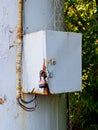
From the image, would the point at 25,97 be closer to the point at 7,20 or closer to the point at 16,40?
the point at 16,40

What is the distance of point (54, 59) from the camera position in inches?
85.5

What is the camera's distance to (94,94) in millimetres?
4492

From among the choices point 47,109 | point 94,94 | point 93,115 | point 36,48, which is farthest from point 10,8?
point 93,115

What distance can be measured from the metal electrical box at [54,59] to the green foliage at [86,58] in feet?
5.14

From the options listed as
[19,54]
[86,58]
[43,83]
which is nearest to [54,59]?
[43,83]

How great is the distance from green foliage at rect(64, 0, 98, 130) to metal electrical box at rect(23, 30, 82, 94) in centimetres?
157

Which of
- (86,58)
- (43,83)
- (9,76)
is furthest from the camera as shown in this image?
(86,58)

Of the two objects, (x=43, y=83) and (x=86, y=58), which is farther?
(x=86, y=58)

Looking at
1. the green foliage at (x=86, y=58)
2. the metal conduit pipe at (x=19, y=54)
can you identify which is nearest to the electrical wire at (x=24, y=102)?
the metal conduit pipe at (x=19, y=54)

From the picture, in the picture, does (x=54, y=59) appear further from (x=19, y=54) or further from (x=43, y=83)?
(x=19, y=54)

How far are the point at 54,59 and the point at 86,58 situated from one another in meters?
2.14

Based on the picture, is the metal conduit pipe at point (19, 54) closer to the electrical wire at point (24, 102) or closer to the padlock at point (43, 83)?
the electrical wire at point (24, 102)

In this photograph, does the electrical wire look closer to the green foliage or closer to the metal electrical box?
the metal electrical box

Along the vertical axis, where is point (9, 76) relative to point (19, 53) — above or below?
below
